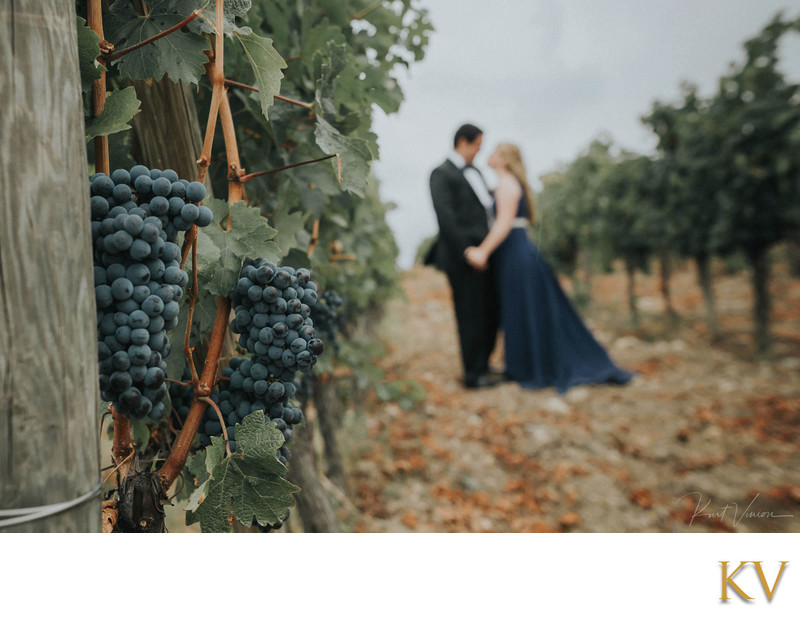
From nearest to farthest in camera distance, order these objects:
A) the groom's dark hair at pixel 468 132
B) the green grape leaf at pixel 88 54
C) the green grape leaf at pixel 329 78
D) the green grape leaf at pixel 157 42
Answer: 1. the green grape leaf at pixel 88 54
2. the green grape leaf at pixel 157 42
3. the green grape leaf at pixel 329 78
4. the groom's dark hair at pixel 468 132

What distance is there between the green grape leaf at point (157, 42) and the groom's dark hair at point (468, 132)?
225 cm

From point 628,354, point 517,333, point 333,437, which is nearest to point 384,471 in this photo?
point 333,437

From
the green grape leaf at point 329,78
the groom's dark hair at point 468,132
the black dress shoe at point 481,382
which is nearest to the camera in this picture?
the green grape leaf at point 329,78

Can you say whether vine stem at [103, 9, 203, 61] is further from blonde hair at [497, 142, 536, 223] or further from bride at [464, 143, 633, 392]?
blonde hair at [497, 142, 536, 223]

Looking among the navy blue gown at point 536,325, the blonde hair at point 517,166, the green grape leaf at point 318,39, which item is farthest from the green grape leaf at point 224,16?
the blonde hair at point 517,166

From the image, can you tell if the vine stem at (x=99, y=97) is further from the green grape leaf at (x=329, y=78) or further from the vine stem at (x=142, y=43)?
the green grape leaf at (x=329, y=78)

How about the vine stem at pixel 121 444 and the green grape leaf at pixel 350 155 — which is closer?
the vine stem at pixel 121 444

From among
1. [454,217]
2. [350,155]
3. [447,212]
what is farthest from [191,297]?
[454,217]

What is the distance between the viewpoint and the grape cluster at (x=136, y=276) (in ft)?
2.07

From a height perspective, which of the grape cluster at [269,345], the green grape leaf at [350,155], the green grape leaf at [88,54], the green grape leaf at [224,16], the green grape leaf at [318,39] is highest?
the green grape leaf at [318,39]

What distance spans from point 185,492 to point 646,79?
69.6 inches

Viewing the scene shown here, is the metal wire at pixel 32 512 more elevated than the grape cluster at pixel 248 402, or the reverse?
the grape cluster at pixel 248 402
